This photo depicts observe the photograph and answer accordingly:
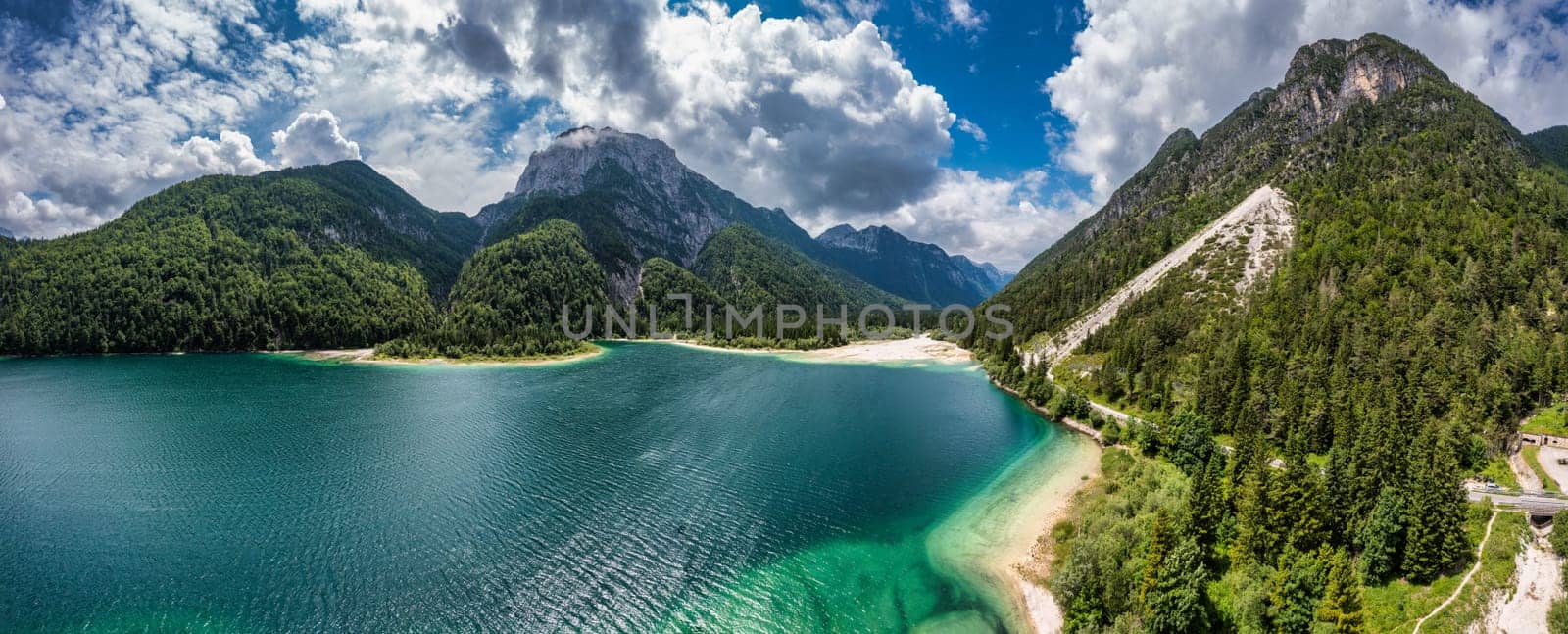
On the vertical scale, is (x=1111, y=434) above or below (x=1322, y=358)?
below

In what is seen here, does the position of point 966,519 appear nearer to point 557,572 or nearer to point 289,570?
point 557,572

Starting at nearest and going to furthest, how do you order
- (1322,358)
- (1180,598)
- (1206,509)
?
1. (1180,598)
2. (1206,509)
3. (1322,358)

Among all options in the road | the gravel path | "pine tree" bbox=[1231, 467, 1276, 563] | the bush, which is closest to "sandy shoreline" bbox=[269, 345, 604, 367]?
the bush

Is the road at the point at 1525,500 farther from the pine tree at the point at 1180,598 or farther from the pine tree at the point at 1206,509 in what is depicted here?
the pine tree at the point at 1180,598

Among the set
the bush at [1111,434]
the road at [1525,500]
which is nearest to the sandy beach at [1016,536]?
the bush at [1111,434]

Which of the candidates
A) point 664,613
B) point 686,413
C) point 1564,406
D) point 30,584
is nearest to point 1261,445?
point 1564,406

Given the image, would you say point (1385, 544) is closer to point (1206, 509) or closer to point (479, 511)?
point (1206, 509)

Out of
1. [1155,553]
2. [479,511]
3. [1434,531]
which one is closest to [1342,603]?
[1155,553]
